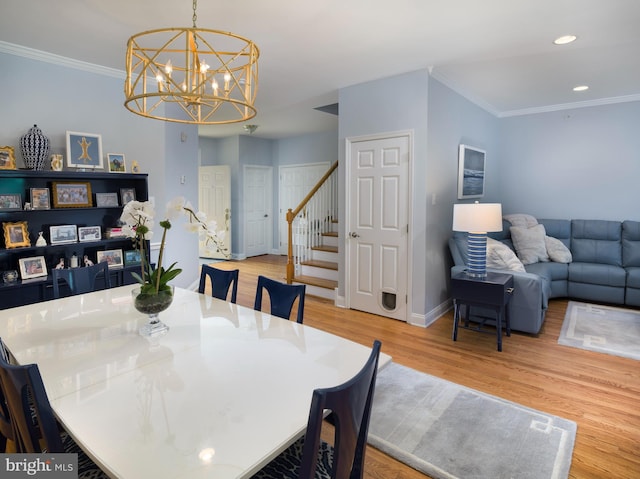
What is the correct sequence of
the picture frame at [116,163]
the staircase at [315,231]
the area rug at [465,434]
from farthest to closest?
the staircase at [315,231], the picture frame at [116,163], the area rug at [465,434]

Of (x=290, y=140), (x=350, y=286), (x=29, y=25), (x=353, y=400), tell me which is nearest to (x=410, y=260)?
(x=350, y=286)

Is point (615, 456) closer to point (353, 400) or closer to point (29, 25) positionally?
point (353, 400)

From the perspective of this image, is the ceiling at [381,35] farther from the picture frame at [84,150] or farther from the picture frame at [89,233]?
the picture frame at [89,233]

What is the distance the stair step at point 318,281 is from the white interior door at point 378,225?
524mm

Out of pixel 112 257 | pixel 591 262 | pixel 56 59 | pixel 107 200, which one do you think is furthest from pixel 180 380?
pixel 591 262

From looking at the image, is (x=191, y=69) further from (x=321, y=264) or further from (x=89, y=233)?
(x=321, y=264)

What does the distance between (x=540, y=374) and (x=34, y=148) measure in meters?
4.46

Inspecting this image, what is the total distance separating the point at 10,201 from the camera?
304cm

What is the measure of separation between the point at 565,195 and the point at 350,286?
11.9 feet

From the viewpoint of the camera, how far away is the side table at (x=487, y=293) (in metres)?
3.28

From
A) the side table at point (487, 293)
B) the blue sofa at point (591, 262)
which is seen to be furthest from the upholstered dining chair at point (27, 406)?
the blue sofa at point (591, 262)

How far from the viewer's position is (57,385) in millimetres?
1249

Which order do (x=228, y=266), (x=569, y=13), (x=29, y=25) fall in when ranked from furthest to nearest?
(x=228, y=266) < (x=29, y=25) < (x=569, y=13)

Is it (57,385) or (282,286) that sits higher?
(282,286)
